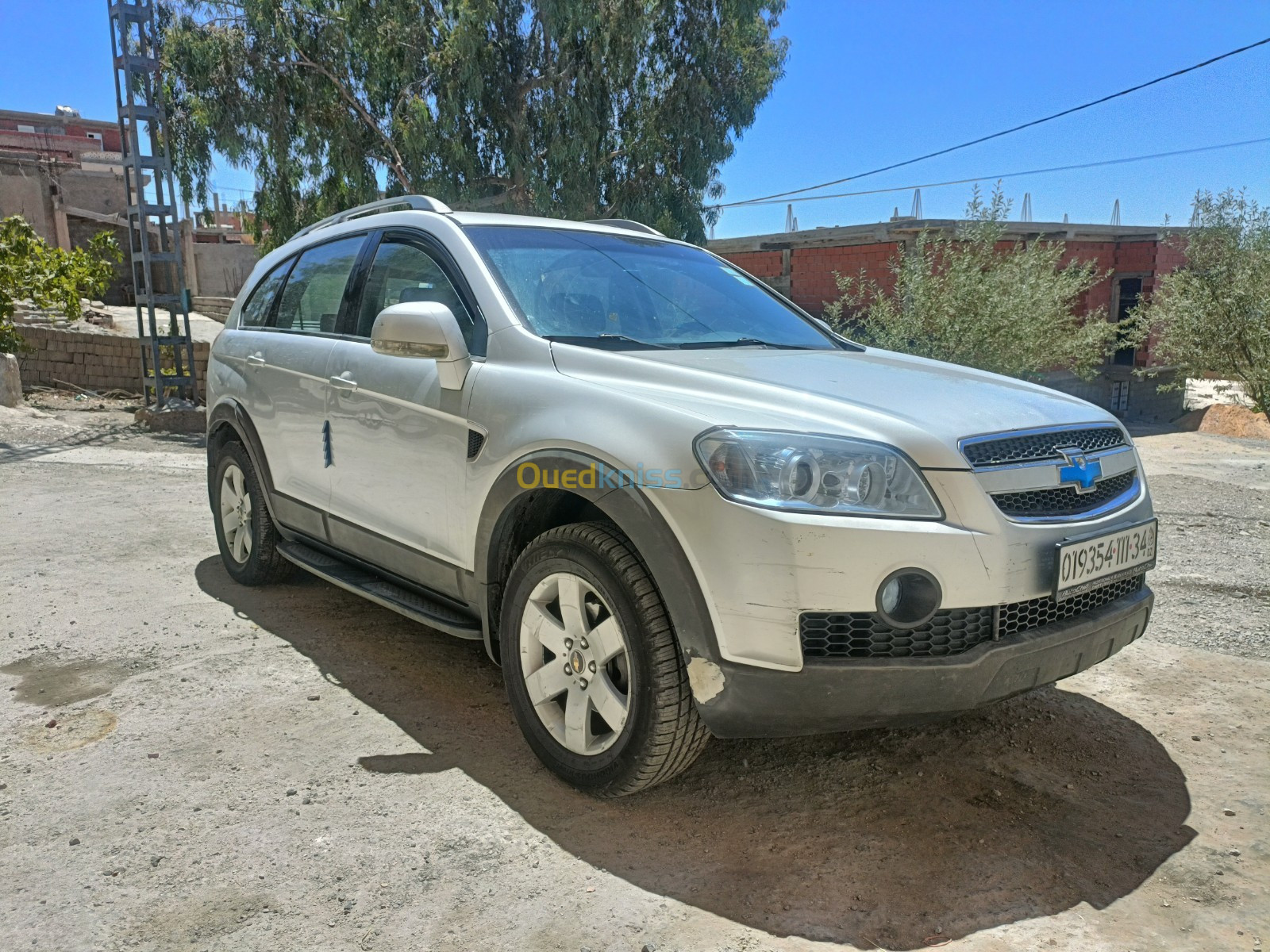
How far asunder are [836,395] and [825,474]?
13.8 inches

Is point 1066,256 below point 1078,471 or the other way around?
the other way around

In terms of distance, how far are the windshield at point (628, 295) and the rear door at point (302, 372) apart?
97 centimetres

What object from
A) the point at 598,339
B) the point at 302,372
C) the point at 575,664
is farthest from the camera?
the point at 302,372

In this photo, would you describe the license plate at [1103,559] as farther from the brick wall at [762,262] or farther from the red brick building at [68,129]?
the red brick building at [68,129]

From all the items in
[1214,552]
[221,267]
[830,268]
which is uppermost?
[221,267]

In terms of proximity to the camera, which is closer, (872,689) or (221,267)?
(872,689)

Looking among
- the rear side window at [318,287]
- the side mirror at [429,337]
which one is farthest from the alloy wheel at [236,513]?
the side mirror at [429,337]

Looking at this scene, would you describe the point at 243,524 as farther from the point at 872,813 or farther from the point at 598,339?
the point at 872,813

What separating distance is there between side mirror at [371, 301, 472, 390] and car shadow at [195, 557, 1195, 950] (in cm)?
129

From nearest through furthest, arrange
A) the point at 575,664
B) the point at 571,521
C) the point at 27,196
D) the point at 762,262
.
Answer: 1. the point at 575,664
2. the point at 571,521
3. the point at 762,262
4. the point at 27,196

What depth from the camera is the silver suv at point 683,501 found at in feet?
7.70

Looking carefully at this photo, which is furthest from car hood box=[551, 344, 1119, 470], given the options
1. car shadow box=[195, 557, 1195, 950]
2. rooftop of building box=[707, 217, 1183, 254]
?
rooftop of building box=[707, 217, 1183, 254]

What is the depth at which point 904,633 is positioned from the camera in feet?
7.81

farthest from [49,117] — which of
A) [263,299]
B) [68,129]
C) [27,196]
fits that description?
[263,299]
